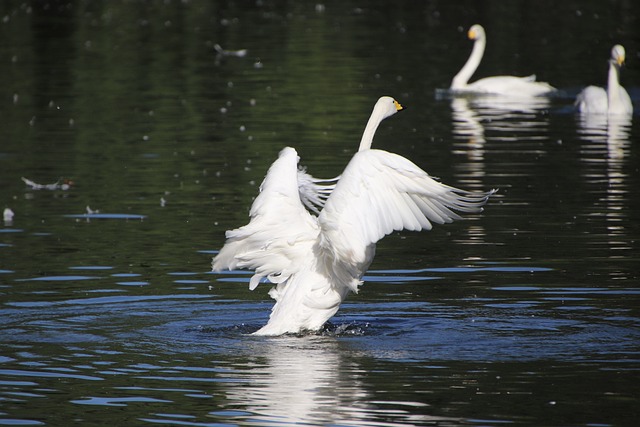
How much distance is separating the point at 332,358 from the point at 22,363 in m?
2.17

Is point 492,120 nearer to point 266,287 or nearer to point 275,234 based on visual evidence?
point 266,287

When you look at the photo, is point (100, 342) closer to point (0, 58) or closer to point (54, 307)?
point (54, 307)

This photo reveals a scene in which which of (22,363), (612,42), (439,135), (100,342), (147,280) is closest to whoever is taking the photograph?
(22,363)

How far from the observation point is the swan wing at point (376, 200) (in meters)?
9.78

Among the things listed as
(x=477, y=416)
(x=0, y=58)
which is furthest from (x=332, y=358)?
(x=0, y=58)

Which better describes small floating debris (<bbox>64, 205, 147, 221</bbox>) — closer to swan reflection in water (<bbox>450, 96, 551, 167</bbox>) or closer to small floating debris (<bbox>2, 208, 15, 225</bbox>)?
small floating debris (<bbox>2, 208, 15, 225</bbox>)

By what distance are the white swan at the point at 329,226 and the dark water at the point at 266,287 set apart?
1.14 feet

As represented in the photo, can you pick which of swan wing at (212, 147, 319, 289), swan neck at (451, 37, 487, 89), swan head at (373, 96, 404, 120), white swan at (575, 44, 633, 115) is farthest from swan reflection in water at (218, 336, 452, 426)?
swan neck at (451, 37, 487, 89)

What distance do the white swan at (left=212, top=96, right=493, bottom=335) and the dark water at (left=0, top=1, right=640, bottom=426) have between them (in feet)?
1.14

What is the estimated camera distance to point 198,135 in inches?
887

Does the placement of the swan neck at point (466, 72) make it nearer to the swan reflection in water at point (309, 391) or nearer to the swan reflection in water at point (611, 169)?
the swan reflection in water at point (611, 169)

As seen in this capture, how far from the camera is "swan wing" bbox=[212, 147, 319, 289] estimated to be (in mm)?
10656

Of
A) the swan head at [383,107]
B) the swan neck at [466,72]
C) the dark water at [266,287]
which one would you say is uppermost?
the swan neck at [466,72]

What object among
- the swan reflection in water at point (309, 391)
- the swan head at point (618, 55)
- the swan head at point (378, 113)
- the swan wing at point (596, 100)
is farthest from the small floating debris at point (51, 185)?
the swan head at point (618, 55)
